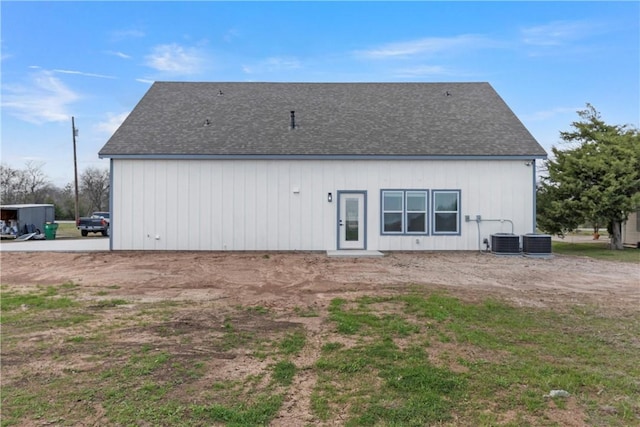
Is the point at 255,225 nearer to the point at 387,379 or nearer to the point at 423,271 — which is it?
the point at 423,271

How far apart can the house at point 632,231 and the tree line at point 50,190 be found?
4520cm

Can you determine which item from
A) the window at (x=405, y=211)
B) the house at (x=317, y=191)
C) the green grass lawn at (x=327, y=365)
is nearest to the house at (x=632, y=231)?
the house at (x=317, y=191)

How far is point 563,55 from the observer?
17.2 metres

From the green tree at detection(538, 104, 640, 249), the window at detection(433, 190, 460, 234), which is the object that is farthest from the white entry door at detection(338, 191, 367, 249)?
the green tree at detection(538, 104, 640, 249)

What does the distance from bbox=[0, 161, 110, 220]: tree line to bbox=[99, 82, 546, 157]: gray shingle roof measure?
31284 millimetres

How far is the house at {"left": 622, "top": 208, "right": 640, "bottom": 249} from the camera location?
17.7 m

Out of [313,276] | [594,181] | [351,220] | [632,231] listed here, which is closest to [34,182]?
[351,220]

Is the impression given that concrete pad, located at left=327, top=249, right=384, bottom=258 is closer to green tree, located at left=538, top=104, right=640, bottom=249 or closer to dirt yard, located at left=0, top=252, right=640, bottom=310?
dirt yard, located at left=0, top=252, right=640, bottom=310

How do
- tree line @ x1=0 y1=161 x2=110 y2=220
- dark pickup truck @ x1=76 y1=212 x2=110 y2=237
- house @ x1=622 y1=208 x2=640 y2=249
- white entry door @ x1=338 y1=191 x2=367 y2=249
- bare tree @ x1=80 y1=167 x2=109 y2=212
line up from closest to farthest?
white entry door @ x1=338 y1=191 x2=367 y2=249
house @ x1=622 y1=208 x2=640 y2=249
dark pickup truck @ x1=76 y1=212 x2=110 y2=237
tree line @ x1=0 y1=161 x2=110 y2=220
bare tree @ x1=80 y1=167 x2=109 y2=212

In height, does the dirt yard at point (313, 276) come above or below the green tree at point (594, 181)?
below

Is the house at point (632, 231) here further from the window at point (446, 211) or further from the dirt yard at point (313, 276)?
the window at point (446, 211)

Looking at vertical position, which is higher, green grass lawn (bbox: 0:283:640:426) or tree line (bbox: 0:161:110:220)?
tree line (bbox: 0:161:110:220)

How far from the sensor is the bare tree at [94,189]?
4781 cm

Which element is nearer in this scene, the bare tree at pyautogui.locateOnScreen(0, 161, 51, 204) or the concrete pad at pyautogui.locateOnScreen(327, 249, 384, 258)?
the concrete pad at pyautogui.locateOnScreen(327, 249, 384, 258)
